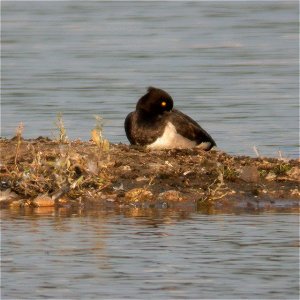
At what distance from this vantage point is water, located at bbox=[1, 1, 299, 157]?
21031 millimetres

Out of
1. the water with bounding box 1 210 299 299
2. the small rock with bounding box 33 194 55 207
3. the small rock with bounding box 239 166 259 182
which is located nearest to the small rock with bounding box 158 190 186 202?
the water with bounding box 1 210 299 299

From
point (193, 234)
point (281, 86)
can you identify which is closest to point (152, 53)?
point (281, 86)

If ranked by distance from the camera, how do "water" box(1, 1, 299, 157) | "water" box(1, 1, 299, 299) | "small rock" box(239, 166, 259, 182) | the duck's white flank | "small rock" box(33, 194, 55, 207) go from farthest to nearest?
"water" box(1, 1, 299, 157) < the duck's white flank < "small rock" box(239, 166, 259, 182) < "small rock" box(33, 194, 55, 207) < "water" box(1, 1, 299, 299)

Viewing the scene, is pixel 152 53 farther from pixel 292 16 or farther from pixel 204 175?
pixel 204 175

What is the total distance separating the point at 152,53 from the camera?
31.1m

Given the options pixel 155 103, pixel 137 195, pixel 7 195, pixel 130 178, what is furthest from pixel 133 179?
pixel 155 103

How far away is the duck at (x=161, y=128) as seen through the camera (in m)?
16.2

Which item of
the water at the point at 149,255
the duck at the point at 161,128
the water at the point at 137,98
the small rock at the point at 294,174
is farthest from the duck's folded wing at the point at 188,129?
the water at the point at 149,255

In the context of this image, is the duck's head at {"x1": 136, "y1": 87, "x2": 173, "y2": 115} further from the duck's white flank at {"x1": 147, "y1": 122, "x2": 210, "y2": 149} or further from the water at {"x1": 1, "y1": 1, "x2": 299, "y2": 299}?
the water at {"x1": 1, "y1": 1, "x2": 299, "y2": 299}

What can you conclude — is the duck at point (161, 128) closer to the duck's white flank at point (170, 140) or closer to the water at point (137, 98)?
the duck's white flank at point (170, 140)

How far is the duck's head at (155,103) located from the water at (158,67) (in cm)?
192

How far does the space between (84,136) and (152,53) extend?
1185 cm

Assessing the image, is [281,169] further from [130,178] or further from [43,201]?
[43,201]

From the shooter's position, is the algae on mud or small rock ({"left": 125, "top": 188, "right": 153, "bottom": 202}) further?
small rock ({"left": 125, "top": 188, "right": 153, "bottom": 202})
